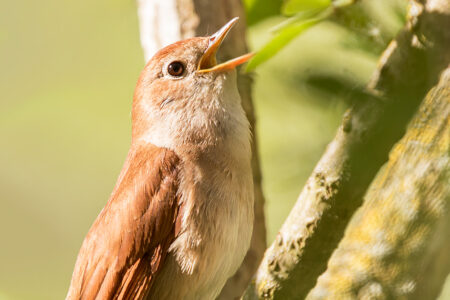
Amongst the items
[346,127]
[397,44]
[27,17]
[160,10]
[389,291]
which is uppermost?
[27,17]

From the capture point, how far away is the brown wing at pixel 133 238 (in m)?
2.56

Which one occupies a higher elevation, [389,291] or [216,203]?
[216,203]

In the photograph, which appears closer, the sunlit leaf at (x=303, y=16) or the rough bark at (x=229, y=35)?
the sunlit leaf at (x=303, y=16)

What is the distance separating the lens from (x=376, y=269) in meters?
1.84

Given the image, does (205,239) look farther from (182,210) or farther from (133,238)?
(133,238)

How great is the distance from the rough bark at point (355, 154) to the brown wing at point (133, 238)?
1.39ft

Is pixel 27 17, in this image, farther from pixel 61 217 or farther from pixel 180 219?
pixel 180 219

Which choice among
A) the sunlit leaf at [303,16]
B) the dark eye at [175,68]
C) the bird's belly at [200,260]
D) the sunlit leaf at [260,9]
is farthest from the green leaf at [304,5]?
the dark eye at [175,68]

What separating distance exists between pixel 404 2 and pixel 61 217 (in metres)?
6.26

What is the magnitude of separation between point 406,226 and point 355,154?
0.97 ft

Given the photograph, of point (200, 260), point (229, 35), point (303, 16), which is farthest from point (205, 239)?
point (229, 35)

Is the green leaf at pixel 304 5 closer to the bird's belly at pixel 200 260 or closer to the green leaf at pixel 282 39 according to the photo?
the green leaf at pixel 282 39

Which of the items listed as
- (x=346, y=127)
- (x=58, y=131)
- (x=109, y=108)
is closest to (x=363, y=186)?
(x=346, y=127)

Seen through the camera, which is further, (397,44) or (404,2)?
(404,2)
